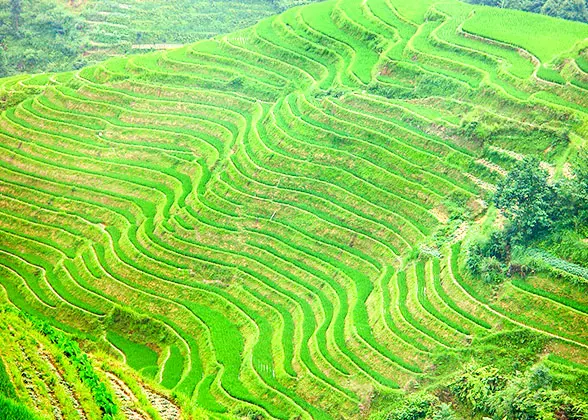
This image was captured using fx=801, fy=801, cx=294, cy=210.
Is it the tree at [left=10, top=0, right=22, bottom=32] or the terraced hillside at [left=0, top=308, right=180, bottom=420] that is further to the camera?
the tree at [left=10, top=0, right=22, bottom=32]

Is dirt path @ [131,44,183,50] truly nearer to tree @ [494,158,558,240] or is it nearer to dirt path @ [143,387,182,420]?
tree @ [494,158,558,240]

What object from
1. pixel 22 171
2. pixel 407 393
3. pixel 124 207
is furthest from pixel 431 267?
pixel 22 171

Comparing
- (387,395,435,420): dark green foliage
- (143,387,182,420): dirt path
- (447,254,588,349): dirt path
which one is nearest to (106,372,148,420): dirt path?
(143,387,182,420): dirt path

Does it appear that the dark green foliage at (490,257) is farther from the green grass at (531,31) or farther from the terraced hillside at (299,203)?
the green grass at (531,31)

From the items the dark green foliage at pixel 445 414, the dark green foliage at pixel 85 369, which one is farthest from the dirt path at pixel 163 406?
the dark green foliage at pixel 445 414

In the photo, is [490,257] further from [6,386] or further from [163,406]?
[6,386]

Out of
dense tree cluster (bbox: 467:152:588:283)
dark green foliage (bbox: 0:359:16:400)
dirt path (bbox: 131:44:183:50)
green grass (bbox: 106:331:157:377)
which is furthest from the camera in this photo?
dirt path (bbox: 131:44:183:50)

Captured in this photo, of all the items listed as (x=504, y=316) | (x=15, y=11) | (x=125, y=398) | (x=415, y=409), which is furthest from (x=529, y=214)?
(x=15, y=11)
